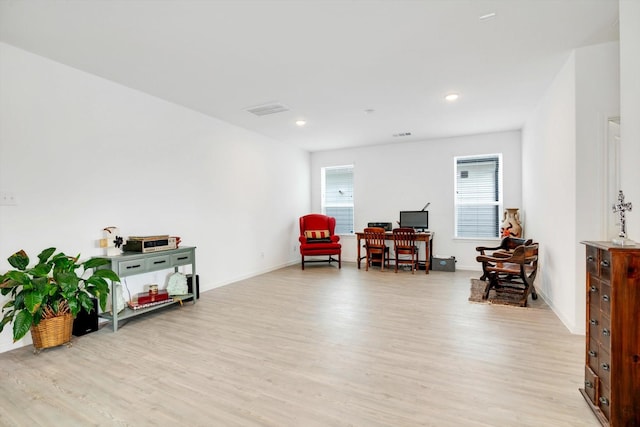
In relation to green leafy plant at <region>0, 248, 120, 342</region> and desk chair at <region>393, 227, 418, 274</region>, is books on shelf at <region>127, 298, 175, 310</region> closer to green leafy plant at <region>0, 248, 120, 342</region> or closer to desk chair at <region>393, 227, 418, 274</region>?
green leafy plant at <region>0, 248, 120, 342</region>

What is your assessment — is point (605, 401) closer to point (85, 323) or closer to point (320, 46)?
point (320, 46)

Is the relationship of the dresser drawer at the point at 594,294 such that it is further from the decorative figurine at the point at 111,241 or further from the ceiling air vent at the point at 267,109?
the decorative figurine at the point at 111,241

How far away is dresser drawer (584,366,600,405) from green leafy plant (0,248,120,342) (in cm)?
373

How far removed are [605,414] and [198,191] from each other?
15.5 feet

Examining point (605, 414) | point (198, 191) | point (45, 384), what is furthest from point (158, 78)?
point (605, 414)

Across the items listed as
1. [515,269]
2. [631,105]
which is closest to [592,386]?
[631,105]

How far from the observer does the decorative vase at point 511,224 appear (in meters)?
5.46

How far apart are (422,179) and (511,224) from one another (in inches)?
73.7

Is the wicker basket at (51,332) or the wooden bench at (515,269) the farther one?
the wooden bench at (515,269)

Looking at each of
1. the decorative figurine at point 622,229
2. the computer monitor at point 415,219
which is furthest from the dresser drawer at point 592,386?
the computer monitor at point 415,219

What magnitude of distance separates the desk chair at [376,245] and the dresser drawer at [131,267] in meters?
3.99

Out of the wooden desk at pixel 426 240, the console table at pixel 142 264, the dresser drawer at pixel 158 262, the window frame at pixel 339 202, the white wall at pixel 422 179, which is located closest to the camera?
the console table at pixel 142 264

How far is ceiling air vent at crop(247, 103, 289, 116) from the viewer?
4.43m

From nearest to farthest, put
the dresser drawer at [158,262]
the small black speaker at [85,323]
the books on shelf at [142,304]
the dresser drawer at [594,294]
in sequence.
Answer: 1. the dresser drawer at [594,294]
2. the small black speaker at [85,323]
3. the books on shelf at [142,304]
4. the dresser drawer at [158,262]
